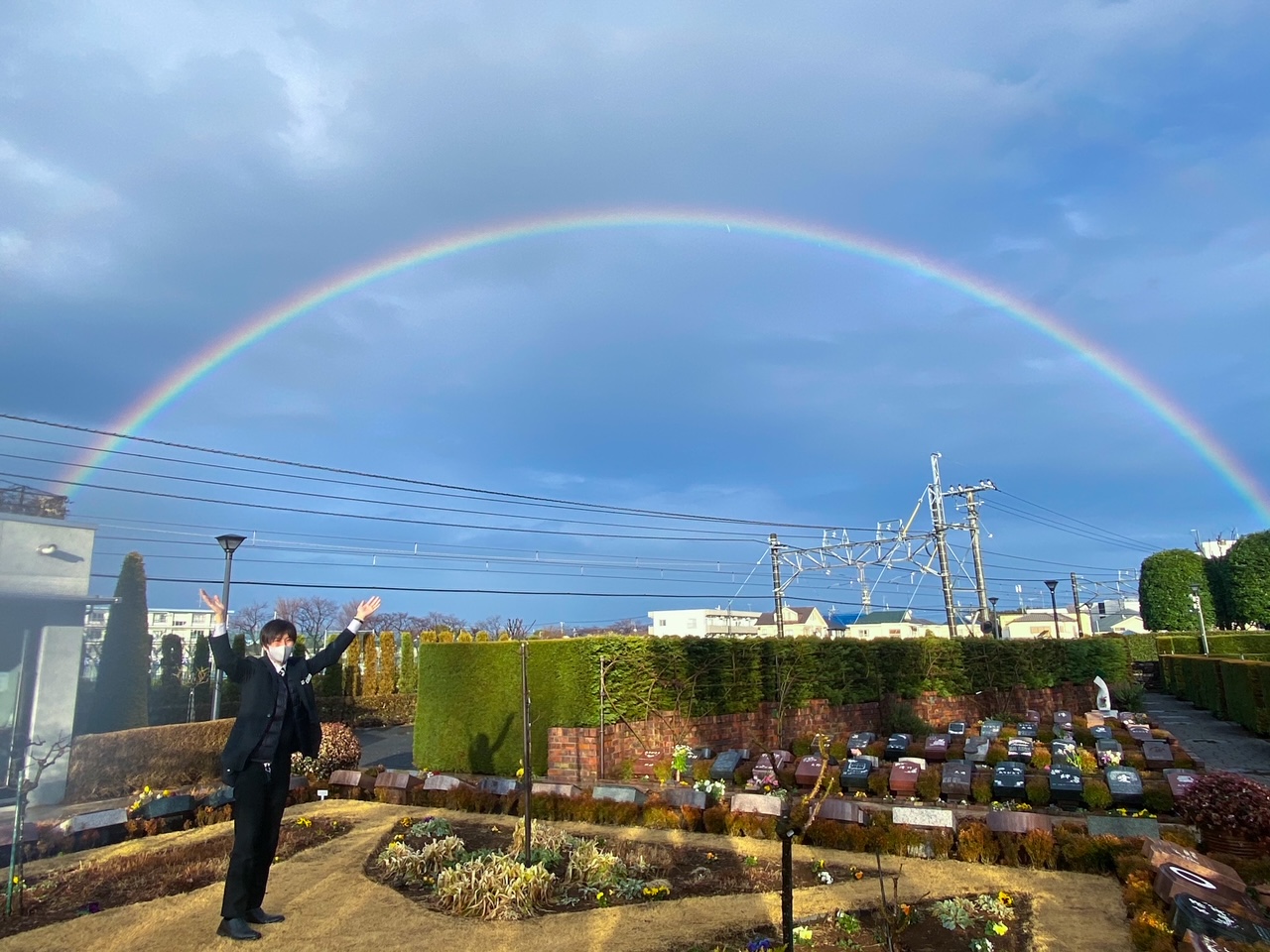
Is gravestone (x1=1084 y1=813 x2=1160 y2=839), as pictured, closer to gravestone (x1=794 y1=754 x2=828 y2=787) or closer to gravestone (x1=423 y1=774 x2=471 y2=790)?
gravestone (x1=794 y1=754 x2=828 y2=787)

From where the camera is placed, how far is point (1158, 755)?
37.0 ft

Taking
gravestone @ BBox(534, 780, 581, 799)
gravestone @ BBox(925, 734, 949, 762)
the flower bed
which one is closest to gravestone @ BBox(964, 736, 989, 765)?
gravestone @ BBox(925, 734, 949, 762)

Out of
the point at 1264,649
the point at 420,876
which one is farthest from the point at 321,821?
the point at 1264,649

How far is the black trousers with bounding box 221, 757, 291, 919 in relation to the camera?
4.99 metres

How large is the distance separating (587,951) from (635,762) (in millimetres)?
7998

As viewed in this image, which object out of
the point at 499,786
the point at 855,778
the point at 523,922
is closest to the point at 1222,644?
the point at 855,778

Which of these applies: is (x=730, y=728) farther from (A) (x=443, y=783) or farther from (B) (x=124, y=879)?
(B) (x=124, y=879)

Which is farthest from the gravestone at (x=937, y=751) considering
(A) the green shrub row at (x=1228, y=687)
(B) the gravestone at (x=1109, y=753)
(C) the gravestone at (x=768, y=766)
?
(A) the green shrub row at (x=1228, y=687)

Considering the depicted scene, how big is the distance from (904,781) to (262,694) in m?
7.79

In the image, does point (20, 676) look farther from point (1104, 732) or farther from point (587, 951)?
point (1104, 732)

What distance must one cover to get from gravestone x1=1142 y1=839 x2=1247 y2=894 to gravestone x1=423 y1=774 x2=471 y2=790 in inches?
293

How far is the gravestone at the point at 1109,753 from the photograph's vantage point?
36.5 ft

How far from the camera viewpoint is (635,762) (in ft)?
42.0

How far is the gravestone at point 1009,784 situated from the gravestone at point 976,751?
227 centimetres
